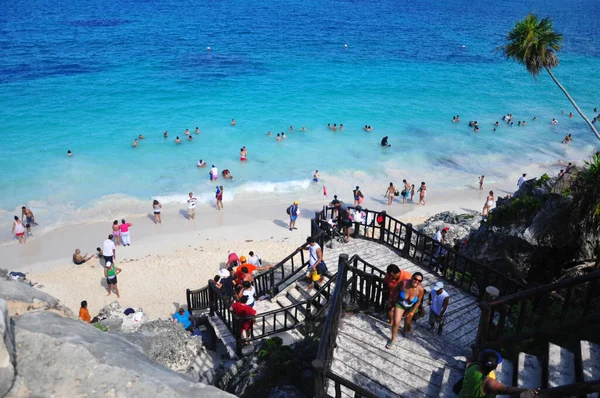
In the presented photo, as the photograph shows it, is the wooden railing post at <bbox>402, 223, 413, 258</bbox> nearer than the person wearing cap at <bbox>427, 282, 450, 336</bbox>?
No

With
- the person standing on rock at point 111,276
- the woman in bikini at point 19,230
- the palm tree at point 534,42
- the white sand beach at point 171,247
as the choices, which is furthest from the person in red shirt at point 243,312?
the woman in bikini at point 19,230

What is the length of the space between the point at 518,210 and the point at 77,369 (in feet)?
47.9

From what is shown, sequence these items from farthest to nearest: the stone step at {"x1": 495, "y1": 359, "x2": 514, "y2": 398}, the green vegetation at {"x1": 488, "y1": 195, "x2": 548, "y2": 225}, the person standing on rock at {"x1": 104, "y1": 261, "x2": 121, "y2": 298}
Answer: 1. the person standing on rock at {"x1": 104, "y1": 261, "x2": 121, "y2": 298}
2. the green vegetation at {"x1": 488, "y1": 195, "x2": 548, "y2": 225}
3. the stone step at {"x1": 495, "y1": 359, "x2": 514, "y2": 398}

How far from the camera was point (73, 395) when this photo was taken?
4754mm

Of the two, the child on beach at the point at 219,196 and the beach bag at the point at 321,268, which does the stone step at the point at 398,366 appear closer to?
the beach bag at the point at 321,268

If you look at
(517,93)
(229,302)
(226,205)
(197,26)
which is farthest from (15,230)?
(197,26)

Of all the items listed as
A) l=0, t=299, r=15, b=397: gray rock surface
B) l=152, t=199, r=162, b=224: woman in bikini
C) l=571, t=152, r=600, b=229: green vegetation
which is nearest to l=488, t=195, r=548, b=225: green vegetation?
l=571, t=152, r=600, b=229: green vegetation

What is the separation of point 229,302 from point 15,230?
16.7 metres

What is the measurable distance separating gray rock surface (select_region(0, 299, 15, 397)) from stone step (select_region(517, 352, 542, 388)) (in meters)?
6.81

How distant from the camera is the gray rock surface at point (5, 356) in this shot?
447 centimetres

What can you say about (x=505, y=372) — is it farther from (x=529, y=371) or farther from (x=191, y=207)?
(x=191, y=207)

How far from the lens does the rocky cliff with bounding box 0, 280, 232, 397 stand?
4.72 m

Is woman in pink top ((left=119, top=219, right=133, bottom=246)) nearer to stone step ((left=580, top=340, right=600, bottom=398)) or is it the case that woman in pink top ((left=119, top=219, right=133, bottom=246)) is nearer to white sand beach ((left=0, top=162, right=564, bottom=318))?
A: white sand beach ((left=0, top=162, right=564, bottom=318))

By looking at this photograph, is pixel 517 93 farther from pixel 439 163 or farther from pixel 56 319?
pixel 56 319
